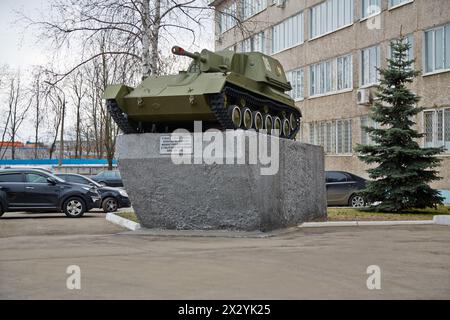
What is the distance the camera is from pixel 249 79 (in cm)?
1398

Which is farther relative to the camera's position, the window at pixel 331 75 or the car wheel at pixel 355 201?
the window at pixel 331 75

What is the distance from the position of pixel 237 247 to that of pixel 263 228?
2.29 metres

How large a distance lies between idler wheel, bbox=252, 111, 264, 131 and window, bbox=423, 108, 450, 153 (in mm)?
10804

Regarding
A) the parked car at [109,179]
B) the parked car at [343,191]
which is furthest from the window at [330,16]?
the parked car at [109,179]

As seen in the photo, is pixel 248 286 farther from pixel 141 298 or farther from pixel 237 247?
pixel 237 247

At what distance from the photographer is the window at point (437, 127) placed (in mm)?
23359

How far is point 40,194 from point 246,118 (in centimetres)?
800

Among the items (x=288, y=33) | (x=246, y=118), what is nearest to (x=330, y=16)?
(x=288, y=33)

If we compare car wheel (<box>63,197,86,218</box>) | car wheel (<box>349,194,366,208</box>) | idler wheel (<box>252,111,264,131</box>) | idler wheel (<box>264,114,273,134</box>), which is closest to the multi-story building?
car wheel (<box>349,194,366,208</box>)

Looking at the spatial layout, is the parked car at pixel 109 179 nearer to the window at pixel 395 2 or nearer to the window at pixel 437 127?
the window at pixel 437 127

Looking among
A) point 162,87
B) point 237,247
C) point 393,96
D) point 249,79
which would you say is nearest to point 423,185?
point 393,96

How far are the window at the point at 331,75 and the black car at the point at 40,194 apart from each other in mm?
14697

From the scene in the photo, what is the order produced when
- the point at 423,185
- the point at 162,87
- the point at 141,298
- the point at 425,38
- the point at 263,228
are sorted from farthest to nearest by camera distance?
1. the point at 425,38
2. the point at 423,185
3. the point at 162,87
4. the point at 263,228
5. the point at 141,298

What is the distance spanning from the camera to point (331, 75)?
3128 centimetres
